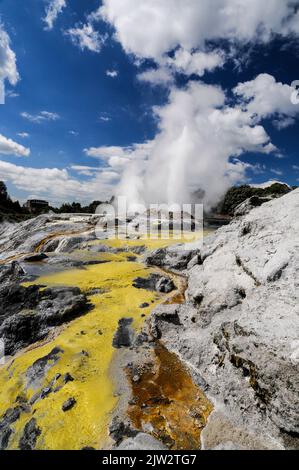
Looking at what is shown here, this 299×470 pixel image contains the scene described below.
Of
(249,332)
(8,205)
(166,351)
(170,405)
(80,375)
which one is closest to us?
(170,405)

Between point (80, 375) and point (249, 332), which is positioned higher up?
point (249, 332)

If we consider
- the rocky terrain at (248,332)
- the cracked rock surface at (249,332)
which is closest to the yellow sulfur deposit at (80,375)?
the rocky terrain at (248,332)

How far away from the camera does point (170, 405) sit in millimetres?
7988

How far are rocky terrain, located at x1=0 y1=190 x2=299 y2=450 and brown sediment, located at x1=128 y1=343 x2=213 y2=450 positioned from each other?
0.03 metres

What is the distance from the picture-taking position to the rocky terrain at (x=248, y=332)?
6.74 m

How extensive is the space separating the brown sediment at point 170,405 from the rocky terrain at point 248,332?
0.34m

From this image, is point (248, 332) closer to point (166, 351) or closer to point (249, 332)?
point (249, 332)

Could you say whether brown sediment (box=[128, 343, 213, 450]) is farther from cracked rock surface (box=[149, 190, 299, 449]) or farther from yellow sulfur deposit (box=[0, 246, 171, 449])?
yellow sulfur deposit (box=[0, 246, 171, 449])

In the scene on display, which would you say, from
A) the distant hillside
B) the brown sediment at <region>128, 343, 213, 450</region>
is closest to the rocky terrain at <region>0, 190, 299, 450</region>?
the brown sediment at <region>128, 343, 213, 450</region>

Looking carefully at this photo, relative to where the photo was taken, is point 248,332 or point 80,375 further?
point 80,375

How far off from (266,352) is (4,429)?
311 inches

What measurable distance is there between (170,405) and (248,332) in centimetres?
331

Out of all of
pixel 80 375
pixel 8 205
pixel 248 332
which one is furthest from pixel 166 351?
pixel 8 205
